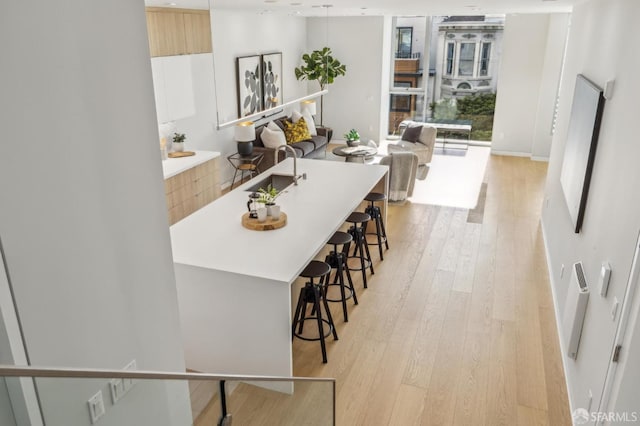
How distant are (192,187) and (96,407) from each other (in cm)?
513

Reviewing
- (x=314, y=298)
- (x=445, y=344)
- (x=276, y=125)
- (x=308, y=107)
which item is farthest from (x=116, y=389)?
(x=308, y=107)

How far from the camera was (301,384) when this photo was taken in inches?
129

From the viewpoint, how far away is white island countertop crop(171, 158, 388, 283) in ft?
11.9

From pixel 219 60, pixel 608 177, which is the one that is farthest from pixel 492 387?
pixel 219 60

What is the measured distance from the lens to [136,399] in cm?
205

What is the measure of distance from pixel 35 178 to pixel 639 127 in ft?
9.27

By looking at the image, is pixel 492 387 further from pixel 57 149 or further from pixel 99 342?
pixel 57 149

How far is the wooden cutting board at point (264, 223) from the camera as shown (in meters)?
4.21

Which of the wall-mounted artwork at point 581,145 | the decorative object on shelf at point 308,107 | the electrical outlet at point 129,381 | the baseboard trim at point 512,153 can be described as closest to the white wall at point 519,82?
the baseboard trim at point 512,153

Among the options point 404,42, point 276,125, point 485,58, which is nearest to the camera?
point 276,125

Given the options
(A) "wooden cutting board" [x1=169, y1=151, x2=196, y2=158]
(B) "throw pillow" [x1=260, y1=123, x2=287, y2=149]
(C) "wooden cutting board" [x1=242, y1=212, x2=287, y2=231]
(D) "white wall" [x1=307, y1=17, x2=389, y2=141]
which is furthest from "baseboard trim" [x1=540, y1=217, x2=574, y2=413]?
(D) "white wall" [x1=307, y1=17, x2=389, y2=141]

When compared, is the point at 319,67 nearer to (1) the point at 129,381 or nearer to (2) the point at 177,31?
(2) the point at 177,31

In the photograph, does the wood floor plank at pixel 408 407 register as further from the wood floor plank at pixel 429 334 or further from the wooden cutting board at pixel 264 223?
the wooden cutting board at pixel 264 223

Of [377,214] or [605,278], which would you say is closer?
[605,278]
